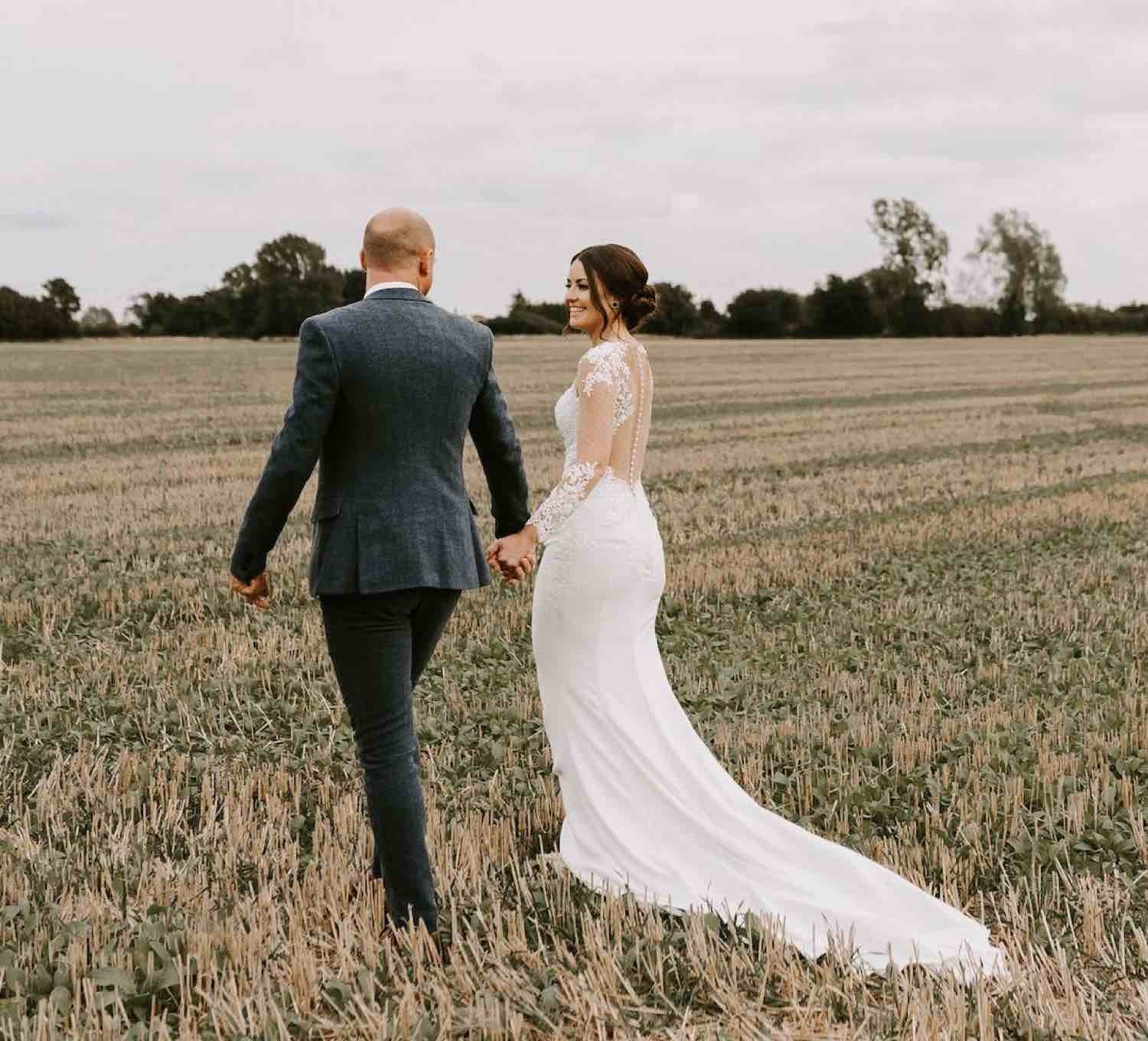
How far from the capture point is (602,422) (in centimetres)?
458

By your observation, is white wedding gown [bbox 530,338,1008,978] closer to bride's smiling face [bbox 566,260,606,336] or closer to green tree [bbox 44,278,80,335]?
bride's smiling face [bbox 566,260,606,336]

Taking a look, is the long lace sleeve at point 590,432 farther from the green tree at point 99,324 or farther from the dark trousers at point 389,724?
the green tree at point 99,324

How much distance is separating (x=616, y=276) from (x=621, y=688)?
59.2 inches

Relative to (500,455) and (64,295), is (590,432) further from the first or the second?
(64,295)

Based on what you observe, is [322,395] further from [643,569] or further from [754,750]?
[754,750]

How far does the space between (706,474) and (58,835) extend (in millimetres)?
12720

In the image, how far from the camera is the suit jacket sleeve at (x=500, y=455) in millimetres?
4316

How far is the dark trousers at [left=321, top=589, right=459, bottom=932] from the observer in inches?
157

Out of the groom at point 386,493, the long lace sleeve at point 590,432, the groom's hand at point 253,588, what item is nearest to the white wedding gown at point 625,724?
the long lace sleeve at point 590,432

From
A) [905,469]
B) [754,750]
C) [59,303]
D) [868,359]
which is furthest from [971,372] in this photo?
[59,303]

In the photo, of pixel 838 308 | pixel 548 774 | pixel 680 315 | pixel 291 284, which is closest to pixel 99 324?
pixel 291 284

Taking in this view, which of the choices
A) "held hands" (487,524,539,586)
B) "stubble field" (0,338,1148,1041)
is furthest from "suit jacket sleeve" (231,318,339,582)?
"stubble field" (0,338,1148,1041)

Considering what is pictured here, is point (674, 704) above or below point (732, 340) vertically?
below

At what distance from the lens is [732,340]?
7550cm
